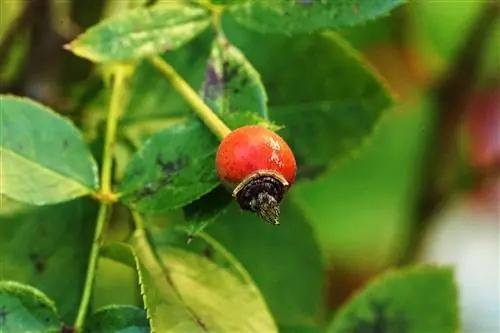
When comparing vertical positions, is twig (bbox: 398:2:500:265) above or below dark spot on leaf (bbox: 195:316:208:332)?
above

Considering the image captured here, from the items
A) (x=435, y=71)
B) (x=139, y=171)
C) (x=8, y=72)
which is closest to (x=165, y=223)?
(x=139, y=171)

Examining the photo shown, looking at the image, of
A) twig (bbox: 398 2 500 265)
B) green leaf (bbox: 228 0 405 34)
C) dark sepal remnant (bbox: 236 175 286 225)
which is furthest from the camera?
twig (bbox: 398 2 500 265)

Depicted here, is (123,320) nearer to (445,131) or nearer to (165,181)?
(165,181)

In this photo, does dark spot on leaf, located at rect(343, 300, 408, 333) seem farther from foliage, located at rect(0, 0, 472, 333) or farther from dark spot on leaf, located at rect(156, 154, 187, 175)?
dark spot on leaf, located at rect(156, 154, 187, 175)

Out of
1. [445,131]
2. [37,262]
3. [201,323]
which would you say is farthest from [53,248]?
[445,131]

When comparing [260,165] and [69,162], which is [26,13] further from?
[260,165]

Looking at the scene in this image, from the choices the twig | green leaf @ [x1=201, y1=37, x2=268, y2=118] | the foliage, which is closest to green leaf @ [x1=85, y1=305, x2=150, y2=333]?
the foliage
